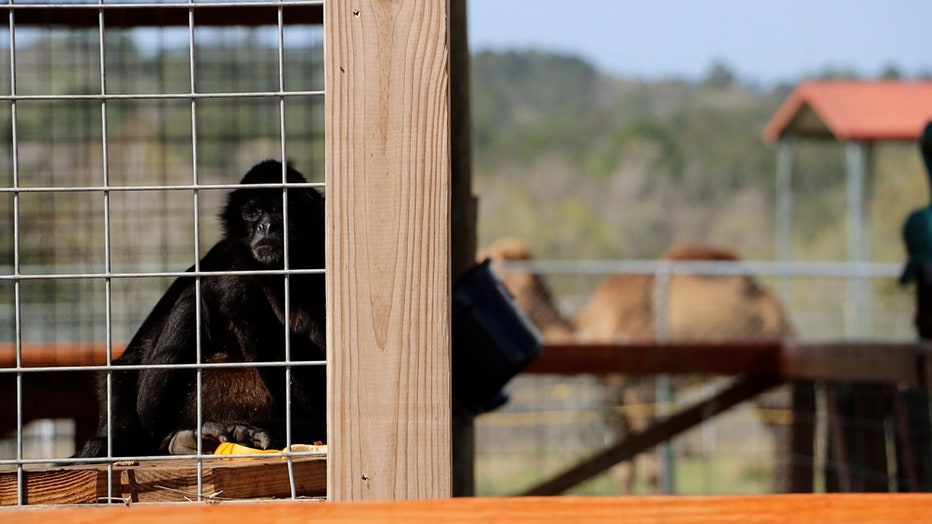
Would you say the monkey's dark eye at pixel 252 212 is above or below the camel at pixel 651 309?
above

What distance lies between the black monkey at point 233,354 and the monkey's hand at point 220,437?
0.15ft

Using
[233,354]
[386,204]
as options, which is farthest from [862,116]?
[386,204]

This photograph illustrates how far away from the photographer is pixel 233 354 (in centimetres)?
334

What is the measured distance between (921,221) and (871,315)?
1056 cm

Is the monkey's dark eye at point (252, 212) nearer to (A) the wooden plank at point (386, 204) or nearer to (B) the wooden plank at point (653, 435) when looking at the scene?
(A) the wooden plank at point (386, 204)

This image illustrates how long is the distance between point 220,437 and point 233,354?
2.08 feet

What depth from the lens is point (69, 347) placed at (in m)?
5.88

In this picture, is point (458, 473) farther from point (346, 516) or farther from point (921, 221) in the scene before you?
point (921, 221)

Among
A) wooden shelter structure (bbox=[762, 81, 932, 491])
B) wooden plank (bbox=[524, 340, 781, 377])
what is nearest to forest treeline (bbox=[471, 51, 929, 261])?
wooden shelter structure (bbox=[762, 81, 932, 491])

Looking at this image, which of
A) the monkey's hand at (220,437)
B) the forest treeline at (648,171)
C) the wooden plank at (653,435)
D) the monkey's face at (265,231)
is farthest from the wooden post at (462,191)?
the forest treeline at (648,171)

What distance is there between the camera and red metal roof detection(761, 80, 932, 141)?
64.0 ft

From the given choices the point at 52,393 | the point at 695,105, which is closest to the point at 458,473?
the point at 52,393

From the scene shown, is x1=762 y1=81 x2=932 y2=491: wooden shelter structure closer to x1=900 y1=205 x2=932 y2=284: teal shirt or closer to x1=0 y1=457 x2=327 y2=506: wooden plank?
x1=900 y1=205 x2=932 y2=284: teal shirt

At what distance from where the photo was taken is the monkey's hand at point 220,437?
2629 mm
